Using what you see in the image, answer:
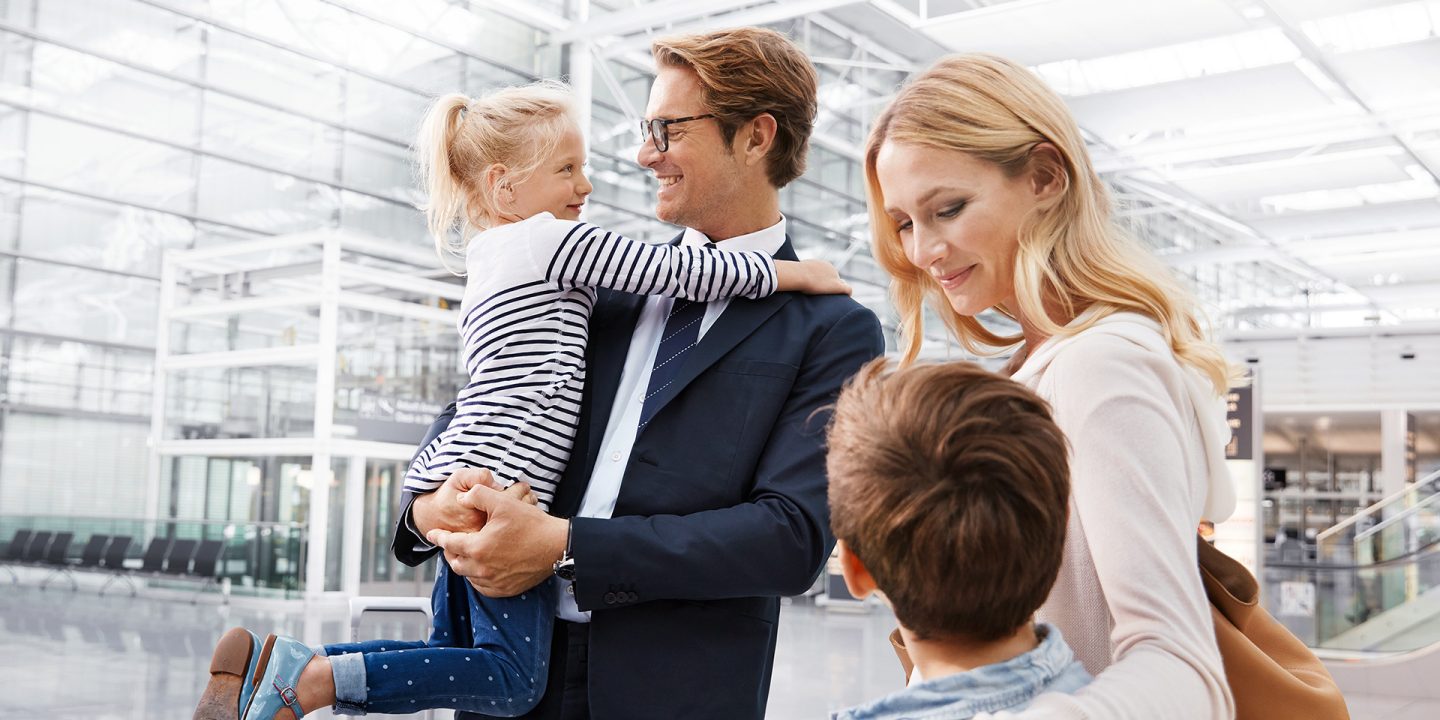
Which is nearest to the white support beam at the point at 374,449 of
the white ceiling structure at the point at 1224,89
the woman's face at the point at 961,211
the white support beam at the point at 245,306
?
the white support beam at the point at 245,306

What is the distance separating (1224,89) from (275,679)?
664 inches

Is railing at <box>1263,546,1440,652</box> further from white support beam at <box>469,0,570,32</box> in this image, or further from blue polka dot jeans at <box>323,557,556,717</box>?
white support beam at <box>469,0,570,32</box>

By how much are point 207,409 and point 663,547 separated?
1998 cm

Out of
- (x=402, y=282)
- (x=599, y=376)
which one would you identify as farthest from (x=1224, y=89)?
(x=599, y=376)

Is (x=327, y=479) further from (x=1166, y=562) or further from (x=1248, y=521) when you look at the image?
(x=1166, y=562)

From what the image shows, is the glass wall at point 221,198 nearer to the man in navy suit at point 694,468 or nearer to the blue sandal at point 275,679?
the man in navy suit at point 694,468

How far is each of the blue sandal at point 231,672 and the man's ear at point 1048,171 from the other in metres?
1.23

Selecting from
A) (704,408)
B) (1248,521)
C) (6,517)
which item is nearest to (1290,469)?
(1248,521)

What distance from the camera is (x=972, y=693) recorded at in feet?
3.50

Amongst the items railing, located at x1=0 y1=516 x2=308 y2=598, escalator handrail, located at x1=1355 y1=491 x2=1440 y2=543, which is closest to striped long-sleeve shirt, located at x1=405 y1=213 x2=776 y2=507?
escalator handrail, located at x1=1355 y1=491 x2=1440 y2=543

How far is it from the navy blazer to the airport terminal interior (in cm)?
1063

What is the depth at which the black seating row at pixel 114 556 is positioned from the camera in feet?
60.1

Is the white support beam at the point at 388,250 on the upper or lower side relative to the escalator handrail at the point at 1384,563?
upper

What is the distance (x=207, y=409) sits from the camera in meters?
20.0
